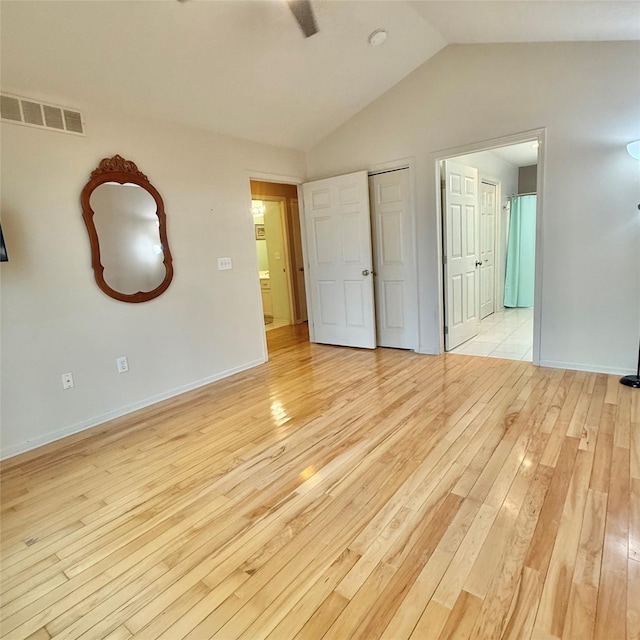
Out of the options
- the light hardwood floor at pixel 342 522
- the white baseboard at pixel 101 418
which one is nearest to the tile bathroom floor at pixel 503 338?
the light hardwood floor at pixel 342 522

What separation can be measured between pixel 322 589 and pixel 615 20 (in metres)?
3.72

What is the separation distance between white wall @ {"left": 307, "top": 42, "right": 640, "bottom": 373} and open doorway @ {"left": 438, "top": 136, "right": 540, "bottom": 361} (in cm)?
22

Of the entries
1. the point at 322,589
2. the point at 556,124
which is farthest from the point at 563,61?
the point at 322,589

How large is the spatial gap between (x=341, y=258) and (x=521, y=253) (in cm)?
368

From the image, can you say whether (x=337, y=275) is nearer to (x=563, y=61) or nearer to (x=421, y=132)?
(x=421, y=132)

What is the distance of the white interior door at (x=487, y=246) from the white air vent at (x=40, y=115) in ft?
16.3

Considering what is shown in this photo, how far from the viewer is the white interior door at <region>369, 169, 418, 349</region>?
13.3ft

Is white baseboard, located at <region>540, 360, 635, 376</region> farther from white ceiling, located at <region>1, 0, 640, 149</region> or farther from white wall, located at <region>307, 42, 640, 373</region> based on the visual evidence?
white ceiling, located at <region>1, 0, 640, 149</region>

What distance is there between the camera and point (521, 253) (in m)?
6.33

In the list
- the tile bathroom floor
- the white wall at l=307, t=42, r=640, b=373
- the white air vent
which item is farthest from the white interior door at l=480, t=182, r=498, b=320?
the white air vent

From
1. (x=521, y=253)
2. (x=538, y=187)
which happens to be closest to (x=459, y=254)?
(x=538, y=187)

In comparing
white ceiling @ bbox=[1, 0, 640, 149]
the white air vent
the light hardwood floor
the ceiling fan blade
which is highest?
white ceiling @ bbox=[1, 0, 640, 149]

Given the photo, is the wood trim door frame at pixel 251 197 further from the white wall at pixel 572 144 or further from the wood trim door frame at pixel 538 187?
the wood trim door frame at pixel 538 187

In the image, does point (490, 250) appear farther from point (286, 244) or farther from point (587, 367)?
point (286, 244)
